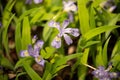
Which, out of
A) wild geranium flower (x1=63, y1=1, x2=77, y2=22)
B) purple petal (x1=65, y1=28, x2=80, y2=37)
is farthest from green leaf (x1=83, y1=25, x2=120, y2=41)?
wild geranium flower (x1=63, y1=1, x2=77, y2=22)

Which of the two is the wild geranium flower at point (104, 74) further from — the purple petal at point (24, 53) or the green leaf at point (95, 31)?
the purple petal at point (24, 53)

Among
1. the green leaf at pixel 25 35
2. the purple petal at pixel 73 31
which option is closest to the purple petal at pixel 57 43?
the purple petal at pixel 73 31

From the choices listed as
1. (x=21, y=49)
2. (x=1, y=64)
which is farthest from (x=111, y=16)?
(x=1, y=64)

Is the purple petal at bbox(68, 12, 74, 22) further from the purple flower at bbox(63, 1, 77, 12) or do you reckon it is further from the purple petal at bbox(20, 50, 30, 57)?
the purple petal at bbox(20, 50, 30, 57)

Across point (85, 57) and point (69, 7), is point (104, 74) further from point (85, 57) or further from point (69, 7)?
point (69, 7)

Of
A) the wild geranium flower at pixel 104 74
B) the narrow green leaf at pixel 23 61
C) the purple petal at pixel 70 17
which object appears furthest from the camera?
the purple petal at pixel 70 17

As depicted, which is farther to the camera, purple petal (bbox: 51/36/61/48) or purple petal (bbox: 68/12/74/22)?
purple petal (bbox: 68/12/74/22)

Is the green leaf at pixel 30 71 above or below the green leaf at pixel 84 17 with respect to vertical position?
below

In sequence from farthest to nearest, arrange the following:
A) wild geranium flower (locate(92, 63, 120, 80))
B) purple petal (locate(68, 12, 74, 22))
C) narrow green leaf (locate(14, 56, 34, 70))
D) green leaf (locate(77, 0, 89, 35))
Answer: purple petal (locate(68, 12, 74, 22)) < green leaf (locate(77, 0, 89, 35)) < narrow green leaf (locate(14, 56, 34, 70)) < wild geranium flower (locate(92, 63, 120, 80))

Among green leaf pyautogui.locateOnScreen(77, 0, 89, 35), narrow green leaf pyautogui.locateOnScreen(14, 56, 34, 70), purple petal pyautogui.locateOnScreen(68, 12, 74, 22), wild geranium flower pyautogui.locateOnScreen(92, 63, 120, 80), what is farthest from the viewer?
purple petal pyautogui.locateOnScreen(68, 12, 74, 22)

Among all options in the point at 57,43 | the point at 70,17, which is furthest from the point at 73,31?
the point at 70,17

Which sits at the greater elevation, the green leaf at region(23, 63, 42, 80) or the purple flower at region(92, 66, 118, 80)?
the green leaf at region(23, 63, 42, 80)
